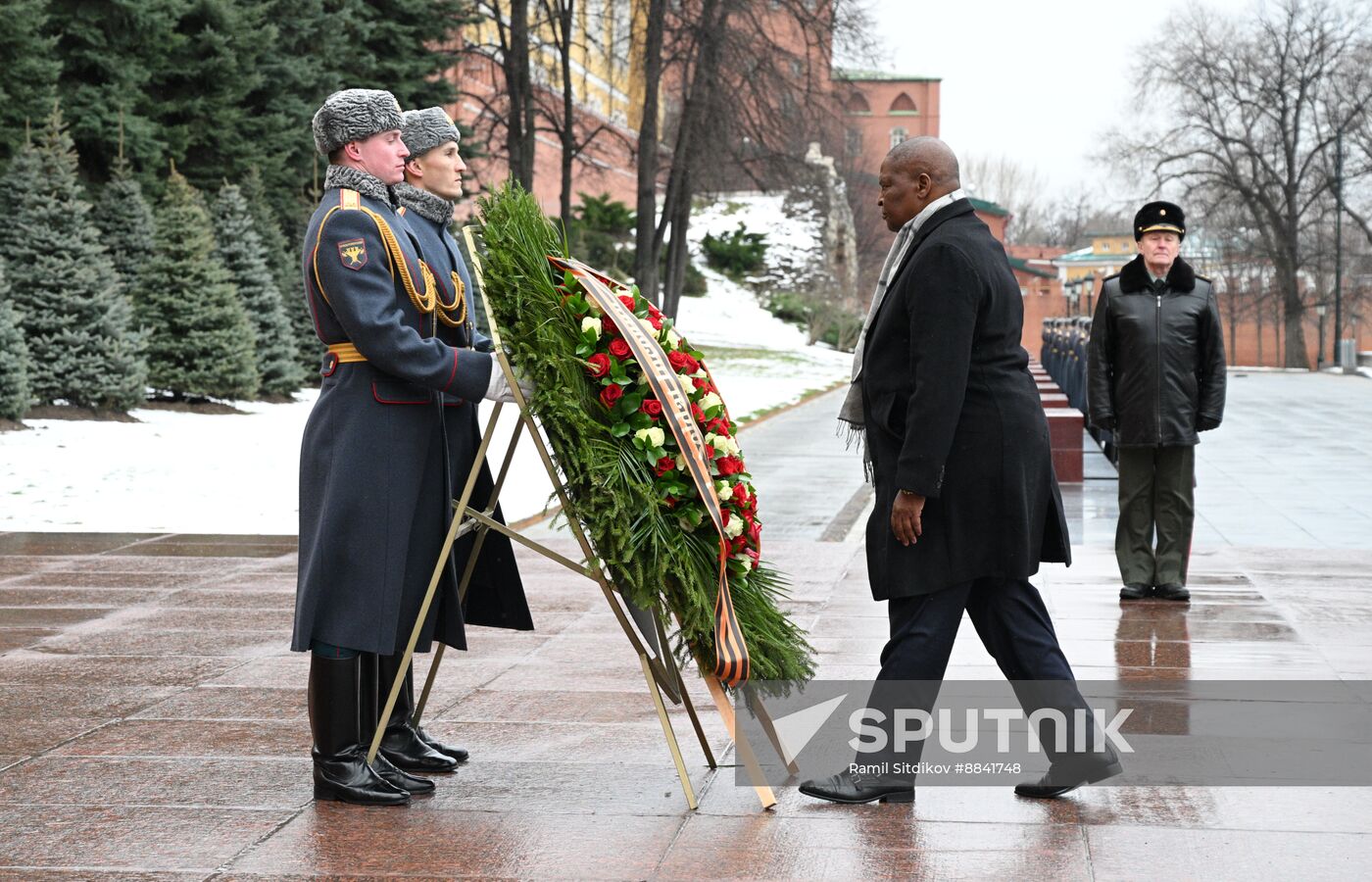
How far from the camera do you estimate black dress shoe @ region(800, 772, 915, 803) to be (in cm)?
440

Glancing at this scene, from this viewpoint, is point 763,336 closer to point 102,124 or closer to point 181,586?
point 102,124

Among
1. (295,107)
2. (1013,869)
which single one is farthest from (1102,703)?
(295,107)

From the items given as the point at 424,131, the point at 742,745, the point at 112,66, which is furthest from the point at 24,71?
the point at 742,745

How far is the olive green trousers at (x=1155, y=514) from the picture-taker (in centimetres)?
784

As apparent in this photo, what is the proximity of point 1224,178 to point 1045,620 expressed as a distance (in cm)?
5531

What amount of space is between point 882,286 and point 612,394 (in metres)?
0.86

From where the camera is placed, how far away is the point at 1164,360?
25.3ft

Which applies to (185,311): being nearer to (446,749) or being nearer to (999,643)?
(446,749)

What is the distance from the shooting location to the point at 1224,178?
55.9m

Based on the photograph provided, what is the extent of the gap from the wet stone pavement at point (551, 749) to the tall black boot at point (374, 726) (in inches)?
3.2

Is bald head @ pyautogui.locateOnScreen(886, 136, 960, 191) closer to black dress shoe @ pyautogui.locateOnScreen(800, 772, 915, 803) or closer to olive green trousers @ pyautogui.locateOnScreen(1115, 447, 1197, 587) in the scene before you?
black dress shoe @ pyautogui.locateOnScreen(800, 772, 915, 803)

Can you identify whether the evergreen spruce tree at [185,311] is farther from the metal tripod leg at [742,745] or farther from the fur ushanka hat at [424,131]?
the metal tripod leg at [742,745]

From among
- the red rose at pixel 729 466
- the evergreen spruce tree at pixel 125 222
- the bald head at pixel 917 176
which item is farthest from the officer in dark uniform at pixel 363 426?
the evergreen spruce tree at pixel 125 222

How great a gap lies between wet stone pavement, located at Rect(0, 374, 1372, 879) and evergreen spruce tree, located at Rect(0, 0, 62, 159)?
994 centimetres
